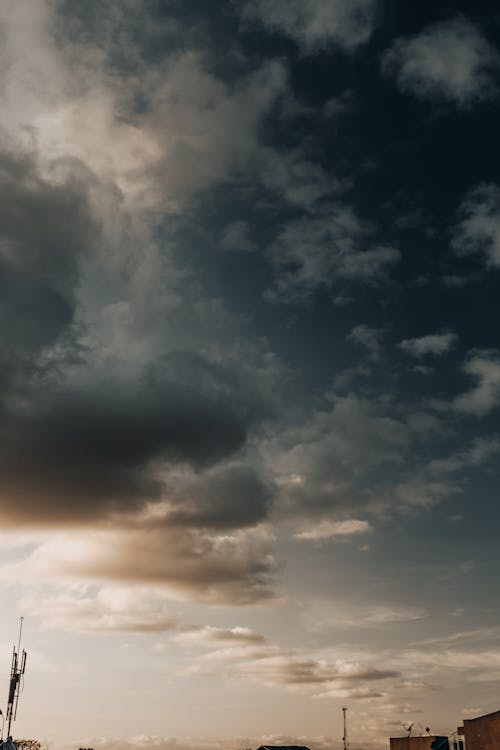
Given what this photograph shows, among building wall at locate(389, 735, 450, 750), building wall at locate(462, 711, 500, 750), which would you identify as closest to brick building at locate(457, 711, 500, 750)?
building wall at locate(462, 711, 500, 750)

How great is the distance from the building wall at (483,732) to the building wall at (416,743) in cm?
867

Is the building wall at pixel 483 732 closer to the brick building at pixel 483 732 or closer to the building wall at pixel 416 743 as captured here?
the brick building at pixel 483 732

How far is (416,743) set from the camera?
8575cm

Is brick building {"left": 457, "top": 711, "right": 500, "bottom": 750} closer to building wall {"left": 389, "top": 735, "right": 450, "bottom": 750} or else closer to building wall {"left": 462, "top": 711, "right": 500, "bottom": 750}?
building wall {"left": 462, "top": 711, "right": 500, "bottom": 750}

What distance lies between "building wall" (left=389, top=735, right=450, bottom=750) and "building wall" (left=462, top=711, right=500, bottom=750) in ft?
28.5

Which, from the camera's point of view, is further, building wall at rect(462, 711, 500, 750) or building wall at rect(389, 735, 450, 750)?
building wall at rect(389, 735, 450, 750)

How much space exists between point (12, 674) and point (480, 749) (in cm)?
6008

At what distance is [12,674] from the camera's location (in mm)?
96188

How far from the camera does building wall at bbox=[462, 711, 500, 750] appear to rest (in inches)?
2744

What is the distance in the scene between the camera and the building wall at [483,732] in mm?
69688

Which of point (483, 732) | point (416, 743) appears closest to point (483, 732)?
point (483, 732)

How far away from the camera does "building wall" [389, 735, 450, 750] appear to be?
81.6 m

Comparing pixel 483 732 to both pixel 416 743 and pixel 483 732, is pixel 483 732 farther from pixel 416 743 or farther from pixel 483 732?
pixel 416 743

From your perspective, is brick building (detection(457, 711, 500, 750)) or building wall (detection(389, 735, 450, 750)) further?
building wall (detection(389, 735, 450, 750))
